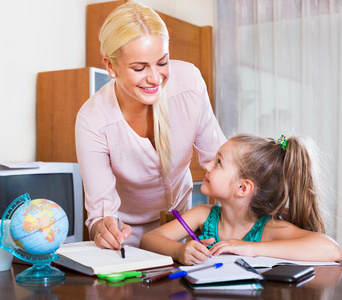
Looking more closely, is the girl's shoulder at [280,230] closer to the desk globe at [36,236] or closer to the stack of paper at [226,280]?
the stack of paper at [226,280]

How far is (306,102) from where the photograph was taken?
3885 mm

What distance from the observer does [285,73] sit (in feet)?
13.0

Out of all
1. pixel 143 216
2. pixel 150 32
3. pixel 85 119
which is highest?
pixel 150 32

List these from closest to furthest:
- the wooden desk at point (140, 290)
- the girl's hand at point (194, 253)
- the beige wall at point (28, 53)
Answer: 1. the wooden desk at point (140, 290)
2. the girl's hand at point (194, 253)
3. the beige wall at point (28, 53)

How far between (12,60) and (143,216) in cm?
134

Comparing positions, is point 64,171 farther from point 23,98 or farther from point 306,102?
point 306,102

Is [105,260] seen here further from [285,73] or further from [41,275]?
[285,73]

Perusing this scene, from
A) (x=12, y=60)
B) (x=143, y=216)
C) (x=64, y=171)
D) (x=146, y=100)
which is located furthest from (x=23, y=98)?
(x=146, y=100)

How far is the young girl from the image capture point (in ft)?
4.71

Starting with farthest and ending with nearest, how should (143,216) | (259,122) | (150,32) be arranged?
(259,122) → (143,216) → (150,32)

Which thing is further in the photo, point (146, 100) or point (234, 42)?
point (234, 42)

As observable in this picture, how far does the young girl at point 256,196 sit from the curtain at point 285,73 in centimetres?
226

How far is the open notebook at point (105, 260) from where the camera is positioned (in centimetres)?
107

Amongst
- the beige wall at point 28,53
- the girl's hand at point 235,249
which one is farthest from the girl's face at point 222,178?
the beige wall at point 28,53
